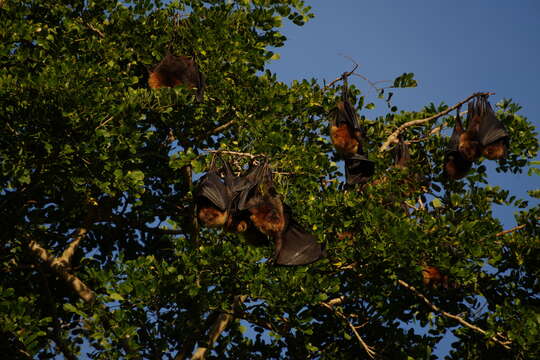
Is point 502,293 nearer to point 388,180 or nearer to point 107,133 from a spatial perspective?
point 388,180

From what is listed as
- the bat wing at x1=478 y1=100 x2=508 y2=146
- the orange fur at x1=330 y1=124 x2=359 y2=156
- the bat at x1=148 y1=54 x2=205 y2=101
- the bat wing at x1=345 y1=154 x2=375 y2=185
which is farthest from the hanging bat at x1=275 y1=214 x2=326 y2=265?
the bat wing at x1=478 y1=100 x2=508 y2=146

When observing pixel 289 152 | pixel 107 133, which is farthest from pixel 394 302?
pixel 107 133

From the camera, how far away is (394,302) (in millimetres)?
8742

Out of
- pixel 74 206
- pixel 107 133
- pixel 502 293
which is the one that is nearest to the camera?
pixel 107 133

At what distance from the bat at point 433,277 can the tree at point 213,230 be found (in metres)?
0.06

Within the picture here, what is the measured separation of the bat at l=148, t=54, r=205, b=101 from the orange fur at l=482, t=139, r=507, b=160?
4106 millimetres

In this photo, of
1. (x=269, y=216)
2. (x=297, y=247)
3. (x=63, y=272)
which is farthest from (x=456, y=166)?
(x=63, y=272)

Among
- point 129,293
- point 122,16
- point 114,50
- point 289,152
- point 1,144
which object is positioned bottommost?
point 129,293

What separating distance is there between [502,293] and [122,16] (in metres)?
6.28

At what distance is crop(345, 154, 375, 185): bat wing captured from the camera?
9.10 m

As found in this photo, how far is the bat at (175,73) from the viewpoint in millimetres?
9023

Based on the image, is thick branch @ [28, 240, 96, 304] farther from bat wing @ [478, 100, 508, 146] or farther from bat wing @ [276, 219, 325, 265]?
bat wing @ [478, 100, 508, 146]

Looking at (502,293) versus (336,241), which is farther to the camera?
(502,293)

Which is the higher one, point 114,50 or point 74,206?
point 114,50
